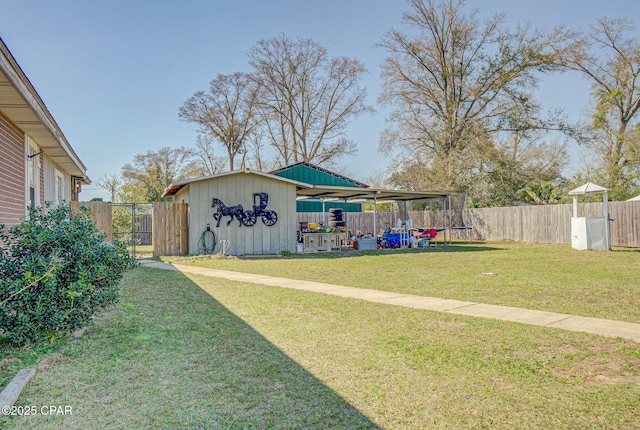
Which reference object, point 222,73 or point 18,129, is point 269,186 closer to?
point 18,129

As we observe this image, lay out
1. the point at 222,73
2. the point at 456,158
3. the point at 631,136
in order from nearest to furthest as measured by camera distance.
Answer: the point at 631,136 < the point at 456,158 < the point at 222,73

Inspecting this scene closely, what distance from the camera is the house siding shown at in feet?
20.8

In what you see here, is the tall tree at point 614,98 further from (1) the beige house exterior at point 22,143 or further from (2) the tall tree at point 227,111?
(1) the beige house exterior at point 22,143

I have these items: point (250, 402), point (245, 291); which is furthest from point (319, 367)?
point (245, 291)

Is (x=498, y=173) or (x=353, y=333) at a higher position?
(x=498, y=173)

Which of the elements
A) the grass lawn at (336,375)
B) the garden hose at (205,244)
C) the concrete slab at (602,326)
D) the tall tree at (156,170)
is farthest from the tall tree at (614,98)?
the tall tree at (156,170)

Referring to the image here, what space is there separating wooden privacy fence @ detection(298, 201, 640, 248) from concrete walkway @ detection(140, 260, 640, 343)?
14.1 m

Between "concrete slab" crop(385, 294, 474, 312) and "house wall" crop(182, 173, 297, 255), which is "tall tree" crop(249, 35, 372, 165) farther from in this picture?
"concrete slab" crop(385, 294, 474, 312)

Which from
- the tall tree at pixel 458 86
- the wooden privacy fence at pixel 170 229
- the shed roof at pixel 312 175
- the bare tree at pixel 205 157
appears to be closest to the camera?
the wooden privacy fence at pixel 170 229

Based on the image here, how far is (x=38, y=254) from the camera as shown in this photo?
4008mm

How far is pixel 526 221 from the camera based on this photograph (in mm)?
20625

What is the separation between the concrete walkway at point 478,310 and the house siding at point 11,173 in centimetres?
398

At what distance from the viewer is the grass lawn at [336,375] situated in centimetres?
257

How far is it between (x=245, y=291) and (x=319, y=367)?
12.8ft
